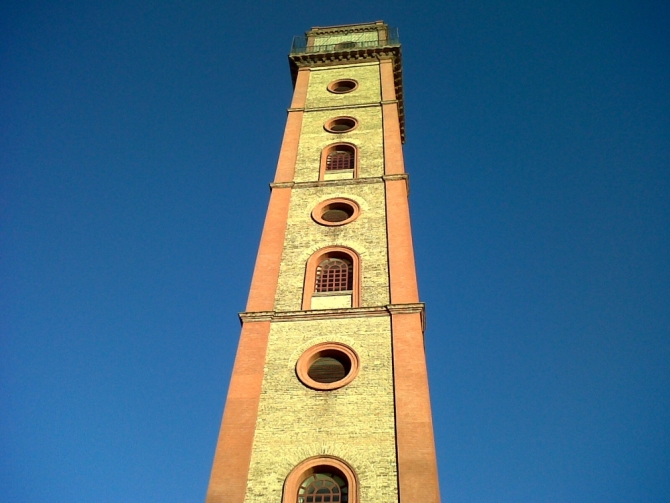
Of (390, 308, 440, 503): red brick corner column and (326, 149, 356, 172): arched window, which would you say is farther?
(326, 149, 356, 172): arched window

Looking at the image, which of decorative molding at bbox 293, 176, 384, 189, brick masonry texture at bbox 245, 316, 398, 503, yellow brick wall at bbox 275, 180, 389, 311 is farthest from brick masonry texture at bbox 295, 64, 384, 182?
brick masonry texture at bbox 245, 316, 398, 503

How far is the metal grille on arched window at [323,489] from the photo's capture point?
47.7 feet

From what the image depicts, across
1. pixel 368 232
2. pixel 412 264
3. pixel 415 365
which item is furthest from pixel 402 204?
pixel 415 365

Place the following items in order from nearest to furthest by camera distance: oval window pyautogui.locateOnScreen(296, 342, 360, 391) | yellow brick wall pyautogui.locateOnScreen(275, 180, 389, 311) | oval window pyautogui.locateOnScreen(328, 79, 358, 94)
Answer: oval window pyautogui.locateOnScreen(296, 342, 360, 391) → yellow brick wall pyautogui.locateOnScreen(275, 180, 389, 311) → oval window pyautogui.locateOnScreen(328, 79, 358, 94)

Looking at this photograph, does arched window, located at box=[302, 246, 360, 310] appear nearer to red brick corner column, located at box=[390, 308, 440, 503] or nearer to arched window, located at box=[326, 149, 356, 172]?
red brick corner column, located at box=[390, 308, 440, 503]

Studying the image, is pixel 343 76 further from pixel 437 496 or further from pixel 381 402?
pixel 437 496

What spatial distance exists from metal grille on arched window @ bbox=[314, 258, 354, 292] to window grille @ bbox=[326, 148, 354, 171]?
5.80 metres

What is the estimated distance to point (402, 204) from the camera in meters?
22.2

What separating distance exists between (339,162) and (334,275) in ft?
22.7

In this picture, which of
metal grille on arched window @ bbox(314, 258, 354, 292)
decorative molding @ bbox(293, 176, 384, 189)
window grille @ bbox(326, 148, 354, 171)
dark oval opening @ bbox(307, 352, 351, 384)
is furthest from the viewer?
window grille @ bbox(326, 148, 354, 171)

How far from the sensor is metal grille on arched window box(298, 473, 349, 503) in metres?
14.5

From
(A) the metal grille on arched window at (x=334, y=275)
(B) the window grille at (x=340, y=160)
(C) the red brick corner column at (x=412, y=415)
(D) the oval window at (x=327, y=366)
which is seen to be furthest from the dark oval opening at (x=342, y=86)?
(D) the oval window at (x=327, y=366)

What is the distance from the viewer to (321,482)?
14.9 metres

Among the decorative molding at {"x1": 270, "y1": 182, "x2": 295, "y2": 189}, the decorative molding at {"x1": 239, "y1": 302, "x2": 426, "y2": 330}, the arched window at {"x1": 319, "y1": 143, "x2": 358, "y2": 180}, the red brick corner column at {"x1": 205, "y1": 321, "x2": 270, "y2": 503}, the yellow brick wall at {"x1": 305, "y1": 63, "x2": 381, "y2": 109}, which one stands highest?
the yellow brick wall at {"x1": 305, "y1": 63, "x2": 381, "y2": 109}
